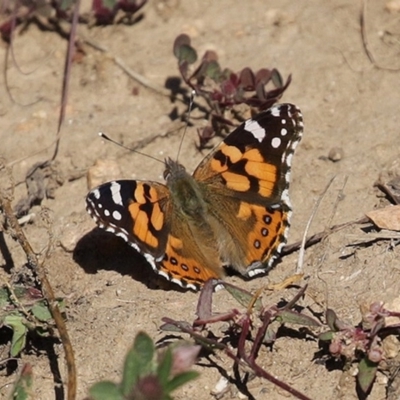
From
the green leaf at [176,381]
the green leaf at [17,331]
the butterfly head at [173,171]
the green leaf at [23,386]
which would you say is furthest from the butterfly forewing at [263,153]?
the green leaf at [176,381]

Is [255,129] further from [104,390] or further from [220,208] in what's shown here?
[104,390]

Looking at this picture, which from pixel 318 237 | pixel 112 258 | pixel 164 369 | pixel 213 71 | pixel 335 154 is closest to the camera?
pixel 164 369

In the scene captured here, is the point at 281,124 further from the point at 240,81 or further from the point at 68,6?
the point at 68,6

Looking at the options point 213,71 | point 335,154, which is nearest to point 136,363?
point 335,154

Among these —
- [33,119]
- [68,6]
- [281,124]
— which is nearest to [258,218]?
[281,124]

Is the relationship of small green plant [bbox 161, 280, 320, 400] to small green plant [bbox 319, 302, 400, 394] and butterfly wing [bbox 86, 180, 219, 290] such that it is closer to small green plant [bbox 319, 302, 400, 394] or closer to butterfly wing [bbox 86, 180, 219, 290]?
small green plant [bbox 319, 302, 400, 394]

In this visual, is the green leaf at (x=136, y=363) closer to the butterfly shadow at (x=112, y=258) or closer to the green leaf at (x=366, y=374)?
the green leaf at (x=366, y=374)
